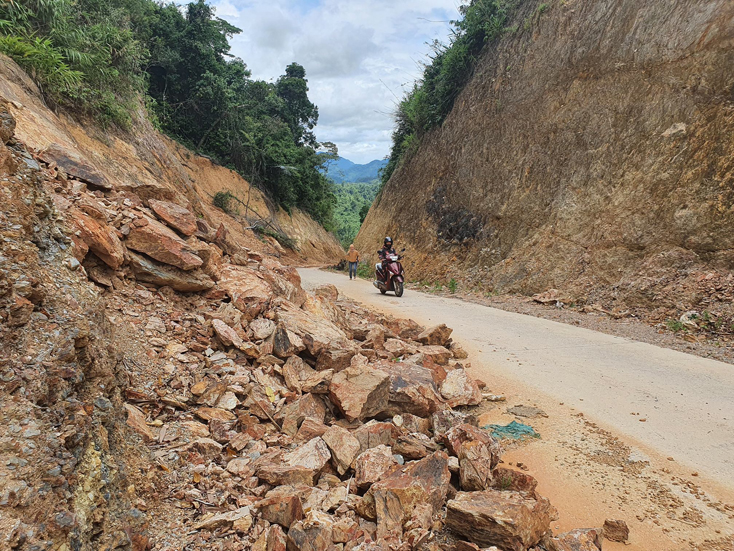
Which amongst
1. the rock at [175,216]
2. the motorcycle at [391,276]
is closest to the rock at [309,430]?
the rock at [175,216]

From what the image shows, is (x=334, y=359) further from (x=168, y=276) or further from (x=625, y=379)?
(x=625, y=379)

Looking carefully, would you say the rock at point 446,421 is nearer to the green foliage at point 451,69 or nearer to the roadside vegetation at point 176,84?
the roadside vegetation at point 176,84

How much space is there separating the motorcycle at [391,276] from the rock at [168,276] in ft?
24.5

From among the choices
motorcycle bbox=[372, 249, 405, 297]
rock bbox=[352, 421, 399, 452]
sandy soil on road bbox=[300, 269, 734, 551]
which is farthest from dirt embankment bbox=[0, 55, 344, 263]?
sandy soil on road bbox=[300, 269, 734, 551]

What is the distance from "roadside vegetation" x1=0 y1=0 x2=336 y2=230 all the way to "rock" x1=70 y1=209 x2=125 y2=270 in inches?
233

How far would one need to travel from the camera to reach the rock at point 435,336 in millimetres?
6473

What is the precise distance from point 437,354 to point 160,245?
12.0 feet

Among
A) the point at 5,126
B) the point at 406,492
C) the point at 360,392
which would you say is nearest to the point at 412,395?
the point at 360,392

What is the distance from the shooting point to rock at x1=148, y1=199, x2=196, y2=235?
201 inches

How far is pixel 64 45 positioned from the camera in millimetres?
9008

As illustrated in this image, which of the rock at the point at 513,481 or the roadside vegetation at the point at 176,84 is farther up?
the roadside vegetation at the point at 176,84

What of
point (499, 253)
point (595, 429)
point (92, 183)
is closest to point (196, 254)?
point (92, 183)

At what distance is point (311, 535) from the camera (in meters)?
2.31

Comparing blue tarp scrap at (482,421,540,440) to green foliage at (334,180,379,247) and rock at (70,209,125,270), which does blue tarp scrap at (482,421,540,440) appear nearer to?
rock at (70,209,125,270)
